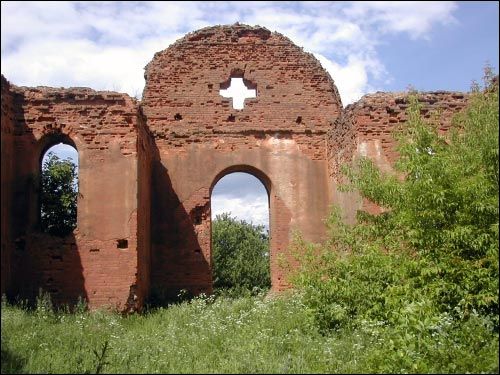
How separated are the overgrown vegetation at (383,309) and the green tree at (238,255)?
36.0 ft

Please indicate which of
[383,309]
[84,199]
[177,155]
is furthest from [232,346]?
[177,155]

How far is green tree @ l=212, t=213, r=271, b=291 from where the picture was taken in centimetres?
2134

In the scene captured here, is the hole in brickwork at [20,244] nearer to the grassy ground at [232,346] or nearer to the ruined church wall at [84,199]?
the ruined church wall at [84,199]

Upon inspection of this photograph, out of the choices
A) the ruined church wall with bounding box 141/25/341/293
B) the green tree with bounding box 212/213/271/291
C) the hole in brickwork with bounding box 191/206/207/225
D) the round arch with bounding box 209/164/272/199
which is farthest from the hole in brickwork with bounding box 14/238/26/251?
the green tree with bounding box 212/213/271/291

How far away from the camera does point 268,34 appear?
15109 mm

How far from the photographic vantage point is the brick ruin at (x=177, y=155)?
34.9ft

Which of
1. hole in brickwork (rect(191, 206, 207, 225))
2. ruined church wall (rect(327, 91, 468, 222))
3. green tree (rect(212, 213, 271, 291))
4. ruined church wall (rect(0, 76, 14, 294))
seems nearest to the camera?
ruined church wall (rect(0, 76, 14, 294))

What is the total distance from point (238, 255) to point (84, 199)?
12318 millimetres

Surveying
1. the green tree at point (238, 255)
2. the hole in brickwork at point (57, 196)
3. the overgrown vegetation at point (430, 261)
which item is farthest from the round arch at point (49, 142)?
the green tree at point (238, 255)

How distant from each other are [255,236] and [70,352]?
18.3m

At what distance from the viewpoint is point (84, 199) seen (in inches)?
424

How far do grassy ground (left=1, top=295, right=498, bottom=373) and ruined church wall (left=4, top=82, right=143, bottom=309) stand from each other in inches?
37.5

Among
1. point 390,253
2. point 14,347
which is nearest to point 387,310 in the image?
point 390,253

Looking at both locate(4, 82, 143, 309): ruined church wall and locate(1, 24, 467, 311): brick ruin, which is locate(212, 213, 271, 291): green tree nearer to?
locate(1, 24, 467, 311): brick ruin
